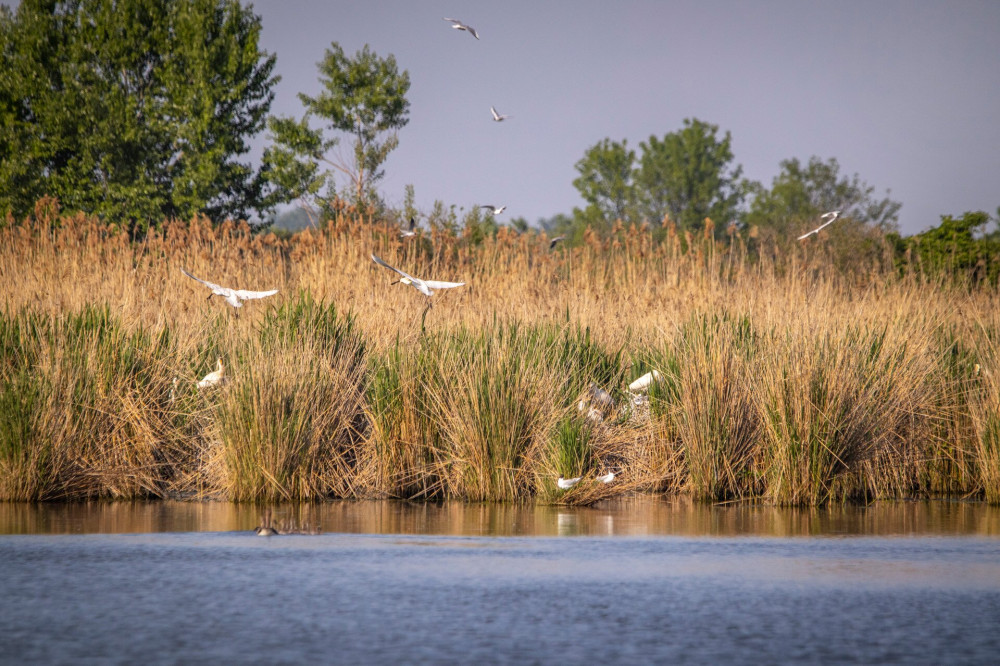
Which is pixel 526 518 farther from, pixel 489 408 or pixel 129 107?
pixel 129 107

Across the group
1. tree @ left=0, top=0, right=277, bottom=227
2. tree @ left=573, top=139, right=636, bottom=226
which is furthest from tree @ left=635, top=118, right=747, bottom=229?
tree @ left=0, top=0, right=277, bottom=227

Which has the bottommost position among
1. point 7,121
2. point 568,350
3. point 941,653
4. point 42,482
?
point 941,653

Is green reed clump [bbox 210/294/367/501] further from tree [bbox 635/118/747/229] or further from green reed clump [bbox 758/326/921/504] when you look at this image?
tree [bbox 635/118/747/229]

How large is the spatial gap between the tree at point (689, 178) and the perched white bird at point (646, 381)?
186ft

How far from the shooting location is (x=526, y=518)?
710 cm

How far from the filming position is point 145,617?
4.34 meters

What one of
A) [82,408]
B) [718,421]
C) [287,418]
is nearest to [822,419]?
[718,421]

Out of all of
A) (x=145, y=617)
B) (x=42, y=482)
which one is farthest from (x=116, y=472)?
(x=145, y=617)

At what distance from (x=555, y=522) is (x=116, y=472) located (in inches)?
137

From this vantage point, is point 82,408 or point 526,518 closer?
point 526,518

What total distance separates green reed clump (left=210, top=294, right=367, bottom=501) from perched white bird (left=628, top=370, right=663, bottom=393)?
2.16 metres

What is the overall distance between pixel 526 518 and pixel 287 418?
199cm

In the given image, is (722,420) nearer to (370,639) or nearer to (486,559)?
(486,559)

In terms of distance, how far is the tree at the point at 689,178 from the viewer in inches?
2584
